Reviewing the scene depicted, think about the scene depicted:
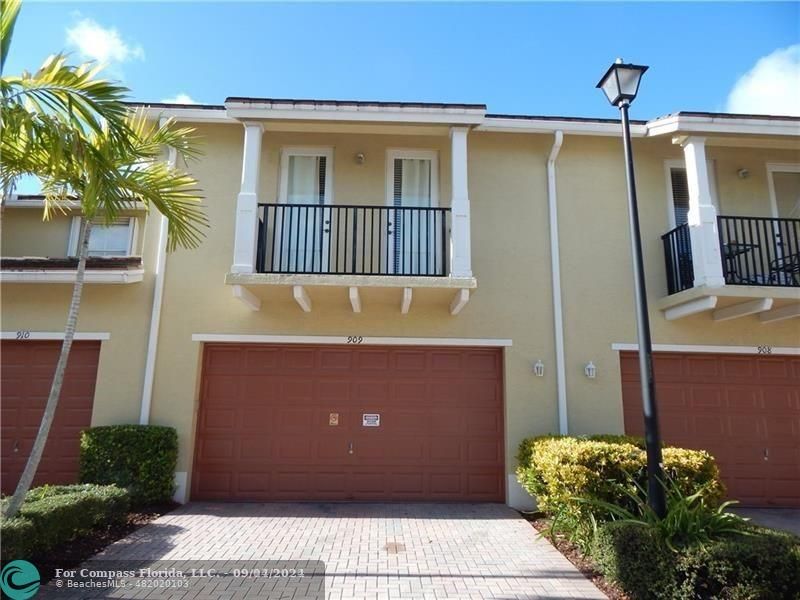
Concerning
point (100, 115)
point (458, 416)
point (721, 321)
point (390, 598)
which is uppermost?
point (100, 115)

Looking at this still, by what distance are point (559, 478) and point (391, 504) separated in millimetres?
3016

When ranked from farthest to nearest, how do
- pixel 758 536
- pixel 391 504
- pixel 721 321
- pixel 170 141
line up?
pixel 721 321
pixel 391 504
pixel 170 141
pixel 758 536

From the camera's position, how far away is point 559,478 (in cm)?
612

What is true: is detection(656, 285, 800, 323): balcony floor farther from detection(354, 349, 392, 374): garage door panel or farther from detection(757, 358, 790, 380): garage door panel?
detection(354, 349, 392, 374): garage door panel

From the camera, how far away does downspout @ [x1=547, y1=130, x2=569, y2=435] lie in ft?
27.1

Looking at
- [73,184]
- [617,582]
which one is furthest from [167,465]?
[617,582]

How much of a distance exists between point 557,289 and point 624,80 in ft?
12.0

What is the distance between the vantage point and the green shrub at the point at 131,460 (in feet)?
23.8

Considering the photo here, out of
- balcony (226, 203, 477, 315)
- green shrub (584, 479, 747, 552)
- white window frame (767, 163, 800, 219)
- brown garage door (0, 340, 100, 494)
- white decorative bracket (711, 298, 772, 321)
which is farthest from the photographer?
white window frame (767, 163, 800, 219)

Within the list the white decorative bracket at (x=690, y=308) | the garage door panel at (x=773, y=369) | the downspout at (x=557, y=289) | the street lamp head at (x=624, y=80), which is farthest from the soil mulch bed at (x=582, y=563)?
the street lamp head at (x=624, y=80)

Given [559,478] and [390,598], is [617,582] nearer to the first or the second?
[559,478]

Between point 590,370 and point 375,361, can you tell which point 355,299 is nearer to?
point 375,361

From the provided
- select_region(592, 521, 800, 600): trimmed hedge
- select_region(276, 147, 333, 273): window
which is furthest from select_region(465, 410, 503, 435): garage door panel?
select_region(592, 521, 800, 600): trimmed hedge

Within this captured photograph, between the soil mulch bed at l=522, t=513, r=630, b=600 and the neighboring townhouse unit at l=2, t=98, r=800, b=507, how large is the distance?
51.5 inches
